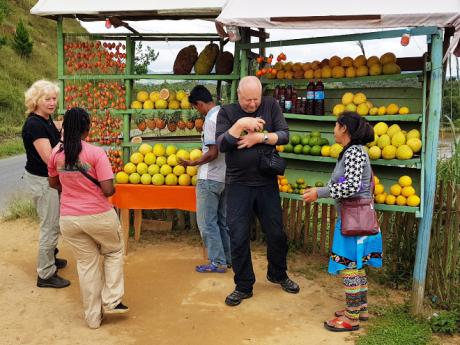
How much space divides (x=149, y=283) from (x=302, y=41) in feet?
9.61

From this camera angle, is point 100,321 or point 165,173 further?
point 165,173

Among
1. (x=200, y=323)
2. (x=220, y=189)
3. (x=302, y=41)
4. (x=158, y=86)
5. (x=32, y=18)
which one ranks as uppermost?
(x=32, y=18)

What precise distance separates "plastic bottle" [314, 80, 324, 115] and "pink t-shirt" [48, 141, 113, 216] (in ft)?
7.72

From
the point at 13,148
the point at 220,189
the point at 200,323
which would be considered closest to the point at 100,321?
the point at 200,323

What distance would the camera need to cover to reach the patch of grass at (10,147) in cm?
1644

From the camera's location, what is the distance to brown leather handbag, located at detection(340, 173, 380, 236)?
4.06 metres

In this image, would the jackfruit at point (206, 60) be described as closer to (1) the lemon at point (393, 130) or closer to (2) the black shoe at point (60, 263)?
(1) the lemon at point (393, 130)

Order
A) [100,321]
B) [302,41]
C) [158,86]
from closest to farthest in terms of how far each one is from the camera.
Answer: [100,321]
[302,41]
[158,86]

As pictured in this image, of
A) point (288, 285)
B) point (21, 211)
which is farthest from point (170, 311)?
point (21, 211)

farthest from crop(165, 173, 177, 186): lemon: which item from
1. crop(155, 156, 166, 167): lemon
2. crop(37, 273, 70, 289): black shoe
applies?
→ crop(37, 273, 70, 289): black shoe

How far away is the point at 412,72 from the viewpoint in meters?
4.66

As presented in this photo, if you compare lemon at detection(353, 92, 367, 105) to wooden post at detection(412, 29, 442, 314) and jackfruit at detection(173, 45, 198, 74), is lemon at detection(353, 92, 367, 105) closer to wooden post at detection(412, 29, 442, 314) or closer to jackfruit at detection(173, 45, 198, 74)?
wooden post at detection(412, 29, 442, 314)

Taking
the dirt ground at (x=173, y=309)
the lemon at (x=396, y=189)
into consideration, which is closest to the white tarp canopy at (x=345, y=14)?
the lemon at (x=396, y=189)

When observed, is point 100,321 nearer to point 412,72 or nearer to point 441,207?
point 441,207
